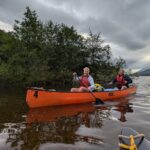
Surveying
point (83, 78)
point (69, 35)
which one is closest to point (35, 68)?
point (69, 35)

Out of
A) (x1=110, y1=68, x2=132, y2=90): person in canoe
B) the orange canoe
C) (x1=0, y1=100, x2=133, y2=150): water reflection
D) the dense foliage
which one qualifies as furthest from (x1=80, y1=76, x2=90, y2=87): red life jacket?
the dense foliage

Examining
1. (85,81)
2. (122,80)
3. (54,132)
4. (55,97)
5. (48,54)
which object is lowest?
(54,132)

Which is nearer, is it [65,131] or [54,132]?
[54,132]

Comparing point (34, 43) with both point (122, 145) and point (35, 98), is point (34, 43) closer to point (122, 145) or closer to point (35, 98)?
point (35, 98)

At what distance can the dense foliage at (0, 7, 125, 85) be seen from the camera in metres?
32.7

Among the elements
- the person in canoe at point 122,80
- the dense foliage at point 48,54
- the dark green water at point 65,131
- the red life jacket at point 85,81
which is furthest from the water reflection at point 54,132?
Result: the dense foliage at point 48,54

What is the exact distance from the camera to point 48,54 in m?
36.4

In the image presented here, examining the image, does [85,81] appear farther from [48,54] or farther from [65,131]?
[48,54]

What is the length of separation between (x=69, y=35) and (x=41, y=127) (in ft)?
111

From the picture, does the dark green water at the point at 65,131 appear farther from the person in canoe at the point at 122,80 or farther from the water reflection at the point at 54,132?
the person in canoe at the point at 122,80

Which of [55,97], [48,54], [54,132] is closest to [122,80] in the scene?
[55,97]

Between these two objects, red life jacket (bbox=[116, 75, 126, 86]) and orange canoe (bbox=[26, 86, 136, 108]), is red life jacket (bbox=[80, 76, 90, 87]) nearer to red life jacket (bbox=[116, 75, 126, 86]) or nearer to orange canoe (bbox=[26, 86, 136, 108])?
orange canoe (bbox=[26, 86, 136, 108])

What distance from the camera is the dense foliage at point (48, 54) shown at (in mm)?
32688

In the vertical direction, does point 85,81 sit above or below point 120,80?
below
